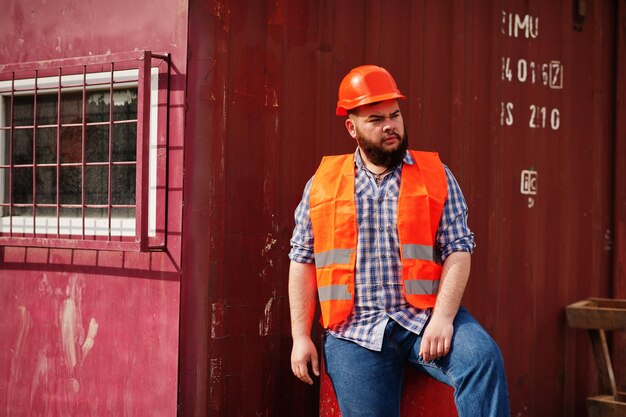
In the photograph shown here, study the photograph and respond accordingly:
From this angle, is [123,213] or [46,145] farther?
[46,145]

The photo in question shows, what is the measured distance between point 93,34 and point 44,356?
5.81ft

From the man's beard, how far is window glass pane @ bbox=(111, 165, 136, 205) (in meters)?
1.32

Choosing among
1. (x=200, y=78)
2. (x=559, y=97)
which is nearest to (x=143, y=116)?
(x=200, y=78)

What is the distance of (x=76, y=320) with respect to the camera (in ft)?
16.3

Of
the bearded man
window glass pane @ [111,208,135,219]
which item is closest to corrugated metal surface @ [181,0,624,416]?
window glass pane @ [111,208,135,219]

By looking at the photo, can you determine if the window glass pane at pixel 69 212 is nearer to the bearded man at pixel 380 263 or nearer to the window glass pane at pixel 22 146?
the window glass pane at pixel 22 146

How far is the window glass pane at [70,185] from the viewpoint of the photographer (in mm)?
5074

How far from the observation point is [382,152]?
13.5 ft

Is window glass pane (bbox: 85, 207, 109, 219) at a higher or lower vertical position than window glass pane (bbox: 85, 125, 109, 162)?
lower

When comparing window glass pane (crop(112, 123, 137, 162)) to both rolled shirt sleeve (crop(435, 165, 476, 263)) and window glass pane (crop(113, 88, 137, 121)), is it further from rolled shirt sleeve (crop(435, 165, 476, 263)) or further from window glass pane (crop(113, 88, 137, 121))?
rolled shirt sleeve (crop(435, 165, 476, 263))

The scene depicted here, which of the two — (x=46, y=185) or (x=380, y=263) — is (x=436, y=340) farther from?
(x=46, y=185)

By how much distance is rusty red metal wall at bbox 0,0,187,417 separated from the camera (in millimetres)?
4598

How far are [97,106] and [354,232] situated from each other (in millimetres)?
1726

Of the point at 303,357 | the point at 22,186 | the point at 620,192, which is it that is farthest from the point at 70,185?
the point at 620,192
